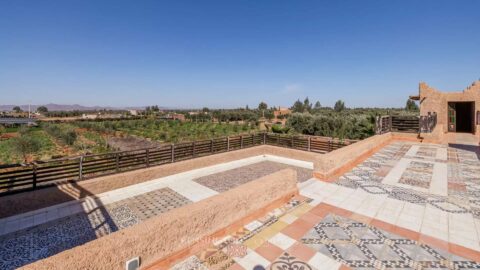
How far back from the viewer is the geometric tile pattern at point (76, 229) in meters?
4.12

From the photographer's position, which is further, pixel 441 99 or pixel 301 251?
pixel 441 99

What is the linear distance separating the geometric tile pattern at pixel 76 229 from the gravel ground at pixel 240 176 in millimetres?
1515

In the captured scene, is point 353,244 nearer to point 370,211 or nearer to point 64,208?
point 370,211

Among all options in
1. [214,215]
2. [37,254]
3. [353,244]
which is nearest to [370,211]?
[353,244]

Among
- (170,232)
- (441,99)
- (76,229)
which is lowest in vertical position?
(76,229)

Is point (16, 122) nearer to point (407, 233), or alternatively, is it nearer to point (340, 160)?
point (340, 160)

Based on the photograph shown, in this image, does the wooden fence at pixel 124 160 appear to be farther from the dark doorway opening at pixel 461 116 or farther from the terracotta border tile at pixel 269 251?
the dark doorway opening at pixel 461 116

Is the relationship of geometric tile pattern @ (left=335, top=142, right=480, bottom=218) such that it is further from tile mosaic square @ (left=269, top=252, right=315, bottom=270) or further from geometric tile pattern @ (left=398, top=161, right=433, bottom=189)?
tile mosaic square @ (left=269, top=252, right=315, bottom=270)

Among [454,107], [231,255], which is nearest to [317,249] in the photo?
[231,255]

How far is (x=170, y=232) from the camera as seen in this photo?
289cm

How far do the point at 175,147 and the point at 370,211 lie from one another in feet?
23.0

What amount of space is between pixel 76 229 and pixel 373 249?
19.1ft

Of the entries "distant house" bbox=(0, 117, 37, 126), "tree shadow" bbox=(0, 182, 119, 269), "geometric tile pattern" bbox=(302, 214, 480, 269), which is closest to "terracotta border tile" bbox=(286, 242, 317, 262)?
"geometric tile pattern" bbox=(302, 214, 480, 269)

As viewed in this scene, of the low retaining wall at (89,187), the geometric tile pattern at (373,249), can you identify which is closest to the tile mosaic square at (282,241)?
the geometric tile pattern at (373,249)
